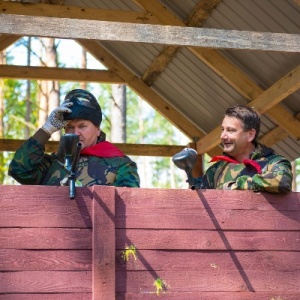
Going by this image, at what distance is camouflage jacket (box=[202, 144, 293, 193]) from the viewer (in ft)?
17.8

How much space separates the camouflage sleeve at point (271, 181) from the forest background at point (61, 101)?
16678 millimetres

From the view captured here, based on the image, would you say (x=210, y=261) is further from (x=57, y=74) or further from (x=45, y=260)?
(x=57, y=74)

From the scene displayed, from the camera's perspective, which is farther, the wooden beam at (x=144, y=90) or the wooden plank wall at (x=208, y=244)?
the wooden beam at (x=144, y=90)

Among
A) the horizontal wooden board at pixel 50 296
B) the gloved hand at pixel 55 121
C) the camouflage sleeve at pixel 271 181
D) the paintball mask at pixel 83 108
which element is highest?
the paintball mask at pixel 83 108

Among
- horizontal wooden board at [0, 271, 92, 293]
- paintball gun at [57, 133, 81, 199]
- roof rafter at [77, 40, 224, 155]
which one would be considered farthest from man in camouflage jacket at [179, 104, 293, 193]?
roof rafter at [77, 40, 224, 155]

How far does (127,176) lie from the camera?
5648mm

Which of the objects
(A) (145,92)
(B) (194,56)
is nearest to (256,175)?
(B) (194,56)

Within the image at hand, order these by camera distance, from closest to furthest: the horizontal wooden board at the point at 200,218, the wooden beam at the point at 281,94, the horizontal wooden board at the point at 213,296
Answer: the horizontal wooden board at the point at 213,296
the horizontal wooden board at the point at 200,218
the wooden beam at the point at 281,94

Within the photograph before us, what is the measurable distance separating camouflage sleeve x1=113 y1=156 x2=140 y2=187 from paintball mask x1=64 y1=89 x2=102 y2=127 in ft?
1.10

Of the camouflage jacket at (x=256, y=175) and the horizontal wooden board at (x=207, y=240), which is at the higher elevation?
the camouflage jacket at (x=256, y=175)

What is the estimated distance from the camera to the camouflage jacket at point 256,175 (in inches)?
214

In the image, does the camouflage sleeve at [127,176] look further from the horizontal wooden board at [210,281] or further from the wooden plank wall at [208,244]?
the horizontal wooden board at [210,281]

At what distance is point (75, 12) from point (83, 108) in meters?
4.03

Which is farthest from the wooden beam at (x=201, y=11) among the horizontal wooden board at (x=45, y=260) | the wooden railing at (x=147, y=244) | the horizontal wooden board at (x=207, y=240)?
the horizontal wooden board at (x=45, y=260)
